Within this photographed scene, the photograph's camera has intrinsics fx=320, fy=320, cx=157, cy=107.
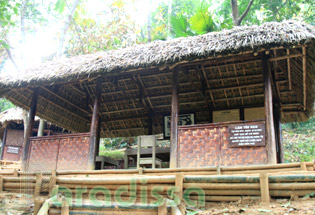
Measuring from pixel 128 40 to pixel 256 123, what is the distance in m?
10.8

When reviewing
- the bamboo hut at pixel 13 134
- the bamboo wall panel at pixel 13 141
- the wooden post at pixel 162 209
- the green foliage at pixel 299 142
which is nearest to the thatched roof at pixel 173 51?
the wooden post at pixel 162 209

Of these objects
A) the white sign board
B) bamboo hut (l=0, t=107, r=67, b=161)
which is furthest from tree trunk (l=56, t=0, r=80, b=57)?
the white sign board

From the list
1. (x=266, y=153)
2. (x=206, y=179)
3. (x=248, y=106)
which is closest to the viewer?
(x=206, y=179)

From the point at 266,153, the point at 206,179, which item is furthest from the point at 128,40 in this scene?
the point at 206,179

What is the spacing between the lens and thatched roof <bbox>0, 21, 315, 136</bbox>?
5.99 m

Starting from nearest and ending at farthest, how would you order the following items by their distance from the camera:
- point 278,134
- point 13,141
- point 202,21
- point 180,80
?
point 278,134 < point 180,80 < point 202,21 < point 13,141

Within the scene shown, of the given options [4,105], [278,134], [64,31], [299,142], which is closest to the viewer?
[278,134]

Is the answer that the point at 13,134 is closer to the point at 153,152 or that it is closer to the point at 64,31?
the point at 64,31

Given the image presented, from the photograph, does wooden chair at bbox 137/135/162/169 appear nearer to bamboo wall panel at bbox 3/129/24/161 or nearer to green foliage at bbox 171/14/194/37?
green foliage at bbox 171/14/194/37

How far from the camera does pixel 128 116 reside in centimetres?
1007

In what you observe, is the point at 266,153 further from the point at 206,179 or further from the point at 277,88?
the point at 277,88

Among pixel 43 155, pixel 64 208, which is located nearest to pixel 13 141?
pixel 43 155

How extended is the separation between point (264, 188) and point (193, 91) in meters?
5.05

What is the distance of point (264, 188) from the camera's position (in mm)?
4051
